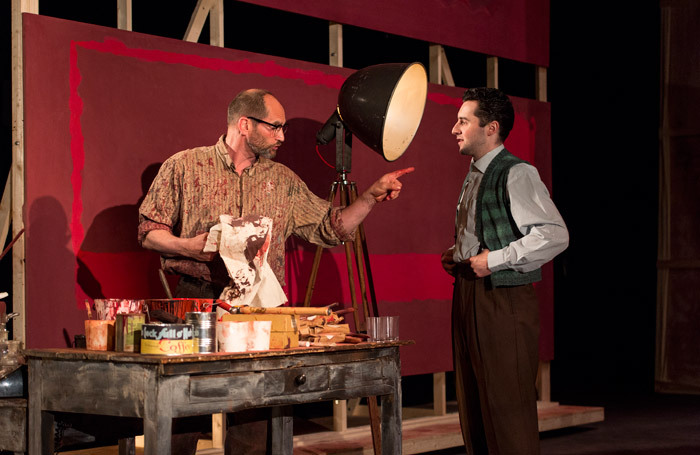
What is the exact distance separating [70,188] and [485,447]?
201 centimetres

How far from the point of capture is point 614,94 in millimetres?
8766

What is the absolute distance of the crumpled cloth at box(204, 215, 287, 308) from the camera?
3.20m

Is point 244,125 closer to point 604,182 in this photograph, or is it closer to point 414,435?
point 414,435

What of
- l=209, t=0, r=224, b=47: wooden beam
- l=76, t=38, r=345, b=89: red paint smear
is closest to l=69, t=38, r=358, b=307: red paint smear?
l=76, t=38, r=345, b=89: red paint smear

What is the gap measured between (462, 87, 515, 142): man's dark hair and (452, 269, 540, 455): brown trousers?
59 cm

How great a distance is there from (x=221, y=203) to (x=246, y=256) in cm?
57

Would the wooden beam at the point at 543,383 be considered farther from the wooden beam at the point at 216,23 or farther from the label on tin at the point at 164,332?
the label on tin at the point at 164,332

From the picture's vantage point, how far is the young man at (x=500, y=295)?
3.47 meters

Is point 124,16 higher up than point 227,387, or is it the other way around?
point 124,16

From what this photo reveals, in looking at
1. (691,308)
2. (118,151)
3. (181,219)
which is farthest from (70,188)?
(691,308)

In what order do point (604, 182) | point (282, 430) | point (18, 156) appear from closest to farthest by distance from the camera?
point (282, 430), point (18, 156), point (604, 182)

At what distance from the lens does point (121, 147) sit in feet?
14.0

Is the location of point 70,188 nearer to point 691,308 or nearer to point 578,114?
point 691,308

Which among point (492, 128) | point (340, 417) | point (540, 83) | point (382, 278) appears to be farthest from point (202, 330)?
point (540, 83)
